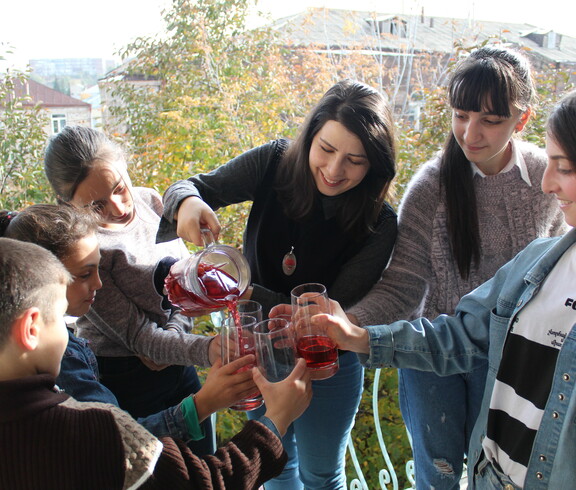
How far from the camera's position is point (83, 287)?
1474 millimetres

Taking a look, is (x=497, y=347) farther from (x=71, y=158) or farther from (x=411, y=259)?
(x=71, y=158)

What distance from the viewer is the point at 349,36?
278 inches

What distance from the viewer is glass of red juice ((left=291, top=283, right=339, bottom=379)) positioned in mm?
1466

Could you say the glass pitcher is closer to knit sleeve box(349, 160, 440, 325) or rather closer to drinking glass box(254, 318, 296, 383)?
drinking glass box(254, 318, 296, 383)

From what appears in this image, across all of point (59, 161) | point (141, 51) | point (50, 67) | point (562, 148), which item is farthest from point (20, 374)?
point (141, 51)

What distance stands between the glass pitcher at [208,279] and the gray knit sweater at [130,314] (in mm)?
138

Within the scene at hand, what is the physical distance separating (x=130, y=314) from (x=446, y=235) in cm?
102

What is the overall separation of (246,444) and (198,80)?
409 cm

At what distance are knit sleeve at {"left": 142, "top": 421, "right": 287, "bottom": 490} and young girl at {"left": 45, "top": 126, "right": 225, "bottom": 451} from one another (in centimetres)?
46

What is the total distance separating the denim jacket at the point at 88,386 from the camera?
130cm

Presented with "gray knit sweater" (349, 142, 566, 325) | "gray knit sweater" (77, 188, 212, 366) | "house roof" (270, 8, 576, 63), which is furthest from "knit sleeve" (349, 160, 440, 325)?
"house roof" (270, 8, 576, 63)

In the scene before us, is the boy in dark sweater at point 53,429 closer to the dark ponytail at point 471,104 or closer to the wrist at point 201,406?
the wrist at point 201,406

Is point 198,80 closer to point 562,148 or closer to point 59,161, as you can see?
point 59,161

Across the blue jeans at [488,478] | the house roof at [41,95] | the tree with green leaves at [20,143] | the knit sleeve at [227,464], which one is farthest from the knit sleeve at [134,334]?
the house roof at [41,95]
